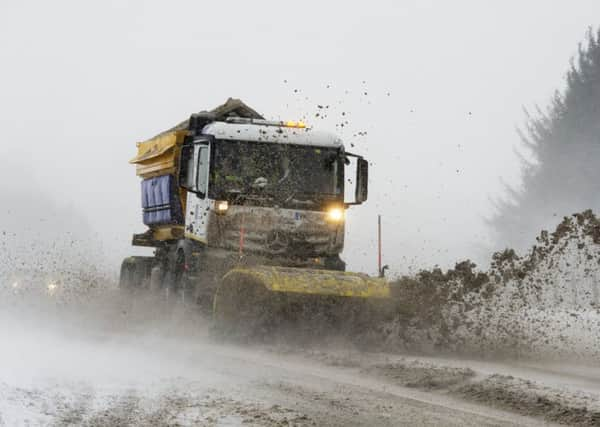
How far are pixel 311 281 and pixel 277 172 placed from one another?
2.09 metres

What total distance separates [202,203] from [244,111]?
2669 mm

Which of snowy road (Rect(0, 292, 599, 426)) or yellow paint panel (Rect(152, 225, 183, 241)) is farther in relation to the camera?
yellow paint panel (Rect(152, 225, 183, 241))

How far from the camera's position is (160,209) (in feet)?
50.5

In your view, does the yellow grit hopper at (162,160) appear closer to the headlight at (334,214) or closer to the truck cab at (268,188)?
the truck cab at (268,188)

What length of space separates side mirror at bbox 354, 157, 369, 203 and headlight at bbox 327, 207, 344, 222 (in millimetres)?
312

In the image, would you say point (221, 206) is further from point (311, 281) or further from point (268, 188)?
point (311, 281)

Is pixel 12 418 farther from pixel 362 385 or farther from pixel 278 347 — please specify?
pixel 278 347

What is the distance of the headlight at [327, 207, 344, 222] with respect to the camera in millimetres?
12992

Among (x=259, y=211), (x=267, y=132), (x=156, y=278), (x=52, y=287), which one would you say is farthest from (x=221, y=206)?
(x=52, y=287)

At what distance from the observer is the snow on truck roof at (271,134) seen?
13.0 metres

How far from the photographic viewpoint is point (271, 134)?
13.2 m

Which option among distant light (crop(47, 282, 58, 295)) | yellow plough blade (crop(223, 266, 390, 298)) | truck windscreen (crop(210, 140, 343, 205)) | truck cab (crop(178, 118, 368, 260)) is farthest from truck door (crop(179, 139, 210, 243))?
distant light (crop(47, 282, 58, 295))

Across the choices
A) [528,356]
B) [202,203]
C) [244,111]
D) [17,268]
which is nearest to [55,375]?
[202,203]

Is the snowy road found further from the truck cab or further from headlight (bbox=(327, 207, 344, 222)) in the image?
headlight (bbox=(327, 207, 344, 222))
